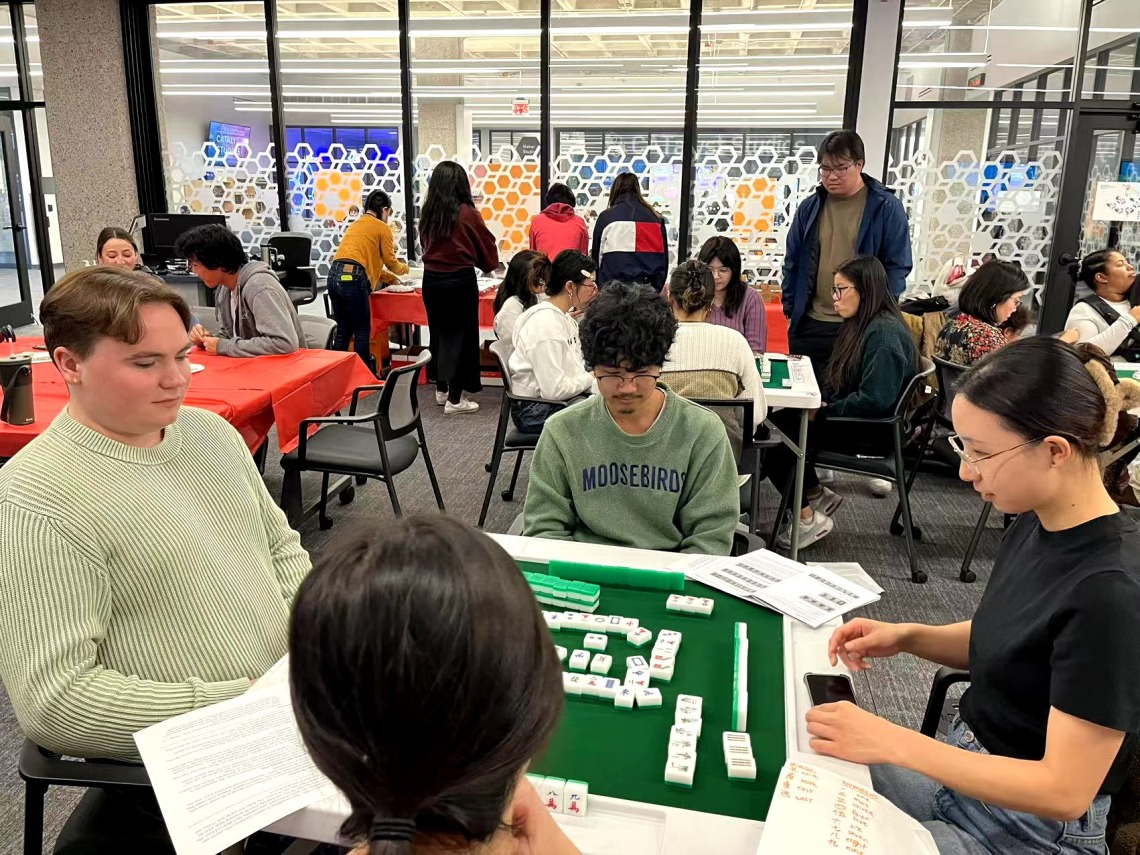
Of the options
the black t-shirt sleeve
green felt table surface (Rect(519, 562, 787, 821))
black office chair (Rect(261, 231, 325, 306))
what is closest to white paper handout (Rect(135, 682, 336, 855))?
green felt table surface (Rect(519, 562, 787, 821))

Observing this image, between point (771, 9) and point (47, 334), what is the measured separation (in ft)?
19.1

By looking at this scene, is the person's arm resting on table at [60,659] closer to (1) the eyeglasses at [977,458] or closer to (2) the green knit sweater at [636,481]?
(2) the green knit sweater at [636,481]

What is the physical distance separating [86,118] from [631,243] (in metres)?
4.55

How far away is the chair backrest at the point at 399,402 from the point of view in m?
3.14

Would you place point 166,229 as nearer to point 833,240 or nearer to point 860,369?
point 833,240

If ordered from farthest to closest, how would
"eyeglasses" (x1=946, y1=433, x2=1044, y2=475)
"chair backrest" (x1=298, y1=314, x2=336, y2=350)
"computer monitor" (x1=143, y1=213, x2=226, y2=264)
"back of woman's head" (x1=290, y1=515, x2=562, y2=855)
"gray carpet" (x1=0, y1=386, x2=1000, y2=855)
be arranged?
"computer monitor" (x1=143, y1=213, x2=226, y2=264), "chair backrest" (x1=298, y1=314, x2=336, y2=350), "gray carpet" (x1=0, y1=386, x2=1000, y2=855), "eyeglasses" (x1=946, y1=433, x2=1044, y2=475), "back of woman's head" (x1=290, y1=515, x2=562, y2=855)

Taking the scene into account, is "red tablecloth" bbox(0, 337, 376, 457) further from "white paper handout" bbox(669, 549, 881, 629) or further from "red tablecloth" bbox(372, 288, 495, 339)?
"red tablecloth" bbox(372, 288, 495, 339)

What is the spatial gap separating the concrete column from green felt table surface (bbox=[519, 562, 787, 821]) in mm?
6583

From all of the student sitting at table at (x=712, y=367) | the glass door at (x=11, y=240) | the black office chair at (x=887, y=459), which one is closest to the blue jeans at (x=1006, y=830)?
the student sitting at table at (x=712, y=367)

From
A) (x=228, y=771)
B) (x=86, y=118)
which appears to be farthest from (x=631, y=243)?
(x=86, y=118)

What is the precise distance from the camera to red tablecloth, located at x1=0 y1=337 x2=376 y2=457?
277 centimetres

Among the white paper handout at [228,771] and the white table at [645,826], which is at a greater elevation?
the white paper handout at [228,771]

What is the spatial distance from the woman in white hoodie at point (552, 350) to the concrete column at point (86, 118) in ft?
15.5

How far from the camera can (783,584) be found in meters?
1.52
